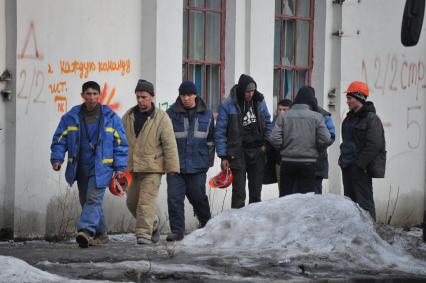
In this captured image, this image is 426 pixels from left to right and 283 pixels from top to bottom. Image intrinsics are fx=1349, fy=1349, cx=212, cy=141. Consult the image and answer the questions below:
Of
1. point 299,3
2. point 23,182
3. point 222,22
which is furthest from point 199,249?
point 299,3

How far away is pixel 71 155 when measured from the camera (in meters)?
13.5

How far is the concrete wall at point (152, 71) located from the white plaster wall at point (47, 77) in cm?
1

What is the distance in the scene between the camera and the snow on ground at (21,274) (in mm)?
9883

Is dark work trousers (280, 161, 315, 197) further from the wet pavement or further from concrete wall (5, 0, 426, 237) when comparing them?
the wet pavement

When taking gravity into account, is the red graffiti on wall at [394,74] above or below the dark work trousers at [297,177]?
above

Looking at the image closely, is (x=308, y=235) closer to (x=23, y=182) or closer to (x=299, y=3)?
(x=23, y=182)

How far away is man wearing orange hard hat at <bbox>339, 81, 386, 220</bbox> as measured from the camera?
14781mm

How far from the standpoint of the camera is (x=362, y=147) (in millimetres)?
14883

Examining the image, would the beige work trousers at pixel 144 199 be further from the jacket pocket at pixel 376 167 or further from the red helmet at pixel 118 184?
the jacket pocket at pixel 376 167

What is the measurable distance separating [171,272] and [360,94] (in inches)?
180

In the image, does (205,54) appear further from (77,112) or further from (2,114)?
(77,112)

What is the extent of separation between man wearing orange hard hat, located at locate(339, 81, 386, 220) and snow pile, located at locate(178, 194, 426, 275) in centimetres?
181

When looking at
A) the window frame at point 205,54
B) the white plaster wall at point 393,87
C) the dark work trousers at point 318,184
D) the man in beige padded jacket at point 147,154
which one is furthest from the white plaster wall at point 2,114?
the white plaster wall at point 393,87

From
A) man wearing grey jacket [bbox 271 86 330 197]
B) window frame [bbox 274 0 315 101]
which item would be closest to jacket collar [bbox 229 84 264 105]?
man wearing grey jacket [bbox 271 86 330 197]
